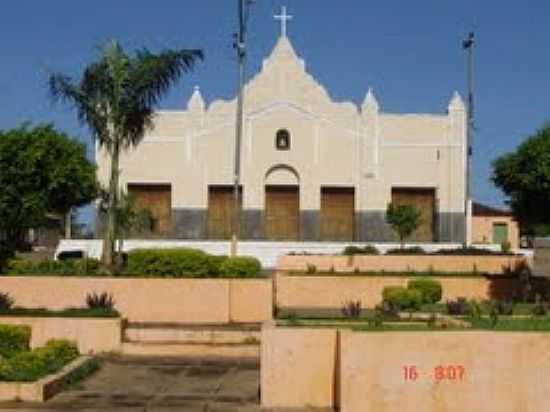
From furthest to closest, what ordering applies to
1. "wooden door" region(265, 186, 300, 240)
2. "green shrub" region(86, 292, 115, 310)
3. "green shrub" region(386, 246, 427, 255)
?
1. "wooden door" region(265, 186, 300, 240)
2. "green shrub" region(386, 246, 427, 255)
3. "green shrub" region(86, 292, 115, 310)

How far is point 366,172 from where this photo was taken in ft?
150

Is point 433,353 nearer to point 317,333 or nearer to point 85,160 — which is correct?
point 317,333

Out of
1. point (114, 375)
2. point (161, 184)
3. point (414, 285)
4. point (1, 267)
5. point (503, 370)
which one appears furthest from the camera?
point (161, 184)

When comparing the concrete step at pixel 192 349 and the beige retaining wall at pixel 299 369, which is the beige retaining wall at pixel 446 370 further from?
the concrete step at pixel 192 349

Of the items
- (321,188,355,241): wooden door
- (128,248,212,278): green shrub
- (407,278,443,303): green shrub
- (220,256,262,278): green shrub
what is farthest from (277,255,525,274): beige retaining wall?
(321,188,355,241): wooden door

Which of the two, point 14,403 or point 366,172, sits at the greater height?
point 366,172

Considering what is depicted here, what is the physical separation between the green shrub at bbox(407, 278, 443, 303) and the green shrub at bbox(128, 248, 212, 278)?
582 centimetres

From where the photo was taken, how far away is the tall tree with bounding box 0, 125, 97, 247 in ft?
84.9

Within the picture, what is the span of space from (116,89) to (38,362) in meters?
12.5

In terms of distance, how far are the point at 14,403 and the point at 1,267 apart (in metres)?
11.1

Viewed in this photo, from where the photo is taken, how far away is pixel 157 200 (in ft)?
151

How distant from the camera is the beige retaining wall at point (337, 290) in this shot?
92.0 feet

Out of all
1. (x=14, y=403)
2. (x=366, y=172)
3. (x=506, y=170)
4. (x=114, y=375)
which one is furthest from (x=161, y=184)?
(x=14, y=403)
